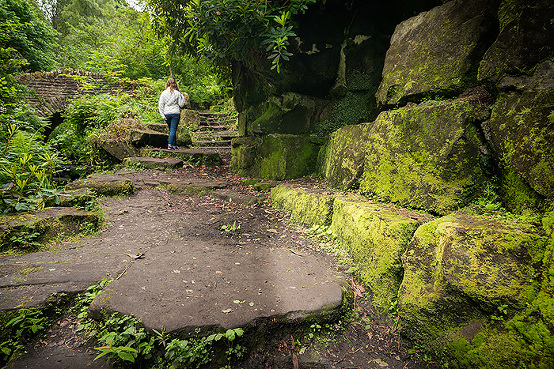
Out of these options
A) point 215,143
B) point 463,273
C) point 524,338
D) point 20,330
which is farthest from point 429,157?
point 215,143

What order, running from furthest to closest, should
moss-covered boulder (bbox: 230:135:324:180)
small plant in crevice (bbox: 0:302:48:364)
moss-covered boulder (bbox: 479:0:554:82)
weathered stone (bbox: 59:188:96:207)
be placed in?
1. moss-covered boulder (bbox: 230:135:324:180)
2. weathered stone (bbox: 59:188:96:207)
3. moss-covered boulder (bbox: 479:0:554:82)
4. small plant in crevice (bbox: 0:302:48:364)

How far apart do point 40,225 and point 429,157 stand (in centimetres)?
414

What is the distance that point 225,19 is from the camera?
11.4ft

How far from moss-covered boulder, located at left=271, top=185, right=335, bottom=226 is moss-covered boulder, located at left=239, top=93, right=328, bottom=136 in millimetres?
1410

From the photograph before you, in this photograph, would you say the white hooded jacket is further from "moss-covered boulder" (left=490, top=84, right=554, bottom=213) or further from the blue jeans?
"moss-covered boulder" (left=490, top=84, right=554, bottom=213)

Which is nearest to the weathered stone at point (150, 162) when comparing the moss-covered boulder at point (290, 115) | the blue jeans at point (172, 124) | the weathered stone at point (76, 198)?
the blue jeans at point (172, 124)

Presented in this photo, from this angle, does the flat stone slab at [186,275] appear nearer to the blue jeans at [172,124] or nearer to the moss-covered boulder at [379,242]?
the moss-covered boulder at [379,242]

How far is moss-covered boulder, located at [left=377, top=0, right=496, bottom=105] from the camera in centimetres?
207

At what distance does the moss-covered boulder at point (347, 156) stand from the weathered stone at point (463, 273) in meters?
1.52

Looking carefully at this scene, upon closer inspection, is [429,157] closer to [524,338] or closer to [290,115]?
[524,338]

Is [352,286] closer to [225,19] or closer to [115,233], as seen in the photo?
[115,233]

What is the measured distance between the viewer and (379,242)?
1.97m

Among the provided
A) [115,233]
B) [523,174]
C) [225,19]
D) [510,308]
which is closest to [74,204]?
[115,233]

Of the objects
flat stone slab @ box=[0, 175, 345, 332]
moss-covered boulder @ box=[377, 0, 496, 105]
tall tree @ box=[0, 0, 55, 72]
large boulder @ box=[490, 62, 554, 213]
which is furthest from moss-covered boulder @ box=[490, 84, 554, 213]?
tall tree @ box=[0, 0, 55, 72]
